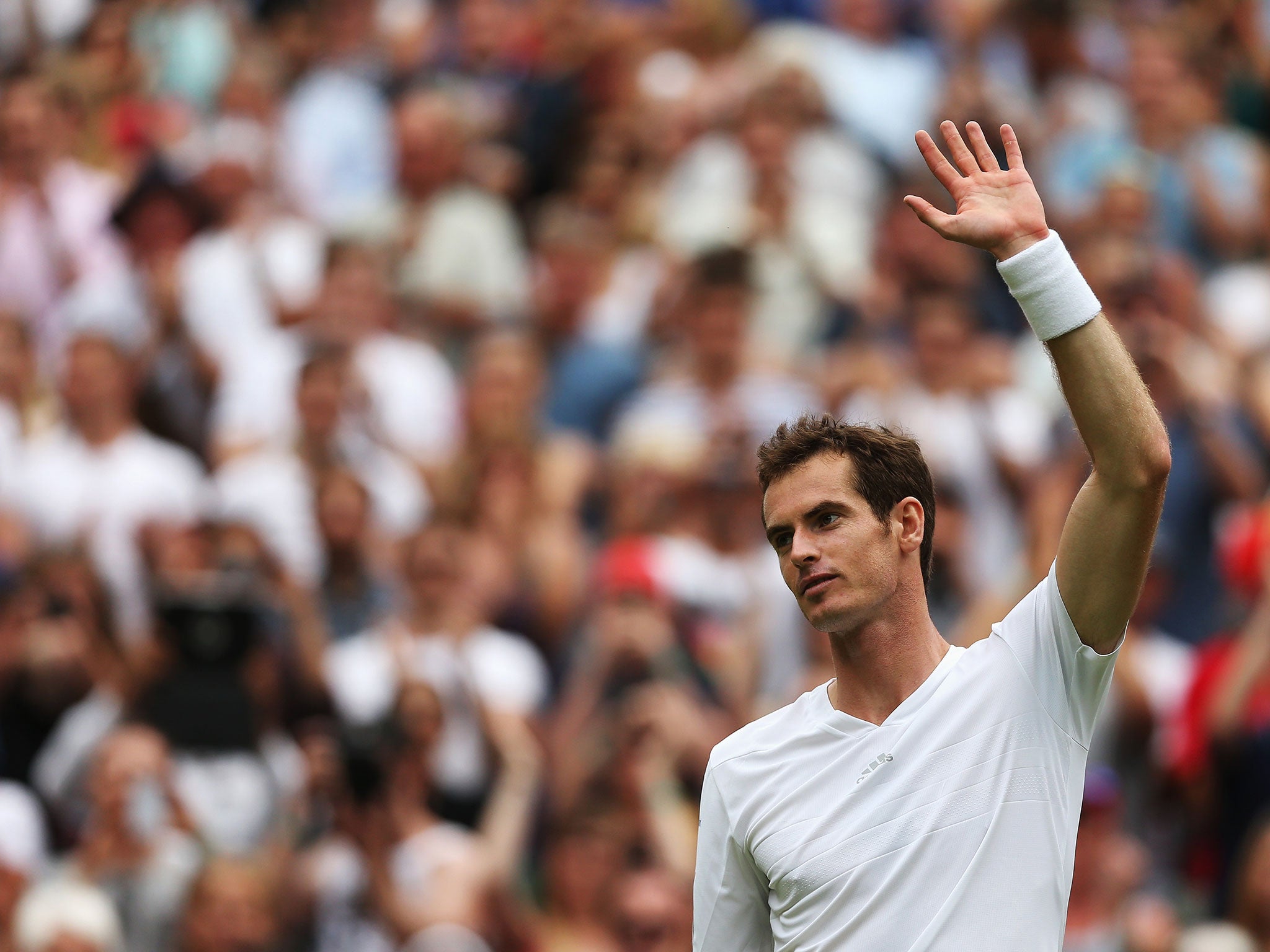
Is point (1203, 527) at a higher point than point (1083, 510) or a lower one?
lower

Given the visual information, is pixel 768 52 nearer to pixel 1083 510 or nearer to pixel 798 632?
pixel 798 632

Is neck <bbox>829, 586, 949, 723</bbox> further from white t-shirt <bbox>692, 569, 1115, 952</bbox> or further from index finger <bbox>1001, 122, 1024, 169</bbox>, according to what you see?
index finger <bbox>1001, 122, 1024, 169</bbox>

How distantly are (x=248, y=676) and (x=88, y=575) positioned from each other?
41.1 inches

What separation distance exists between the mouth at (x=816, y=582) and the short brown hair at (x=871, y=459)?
6.1 inches

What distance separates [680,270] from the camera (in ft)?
31.5

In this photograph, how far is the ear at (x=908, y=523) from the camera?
3547mm

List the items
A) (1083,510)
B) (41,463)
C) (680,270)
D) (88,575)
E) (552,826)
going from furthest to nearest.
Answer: (680,270) → (41,463) → (88,575) → (552,826) → (1083,510)

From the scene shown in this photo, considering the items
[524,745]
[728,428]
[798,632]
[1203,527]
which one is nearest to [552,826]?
[524,745]

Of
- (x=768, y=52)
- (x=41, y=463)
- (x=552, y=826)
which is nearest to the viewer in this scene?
(x=552, y=826)

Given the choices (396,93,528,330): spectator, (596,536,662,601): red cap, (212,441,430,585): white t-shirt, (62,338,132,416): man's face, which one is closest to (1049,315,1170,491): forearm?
(596,536,662,601): red cap

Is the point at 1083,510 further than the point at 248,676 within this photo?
No

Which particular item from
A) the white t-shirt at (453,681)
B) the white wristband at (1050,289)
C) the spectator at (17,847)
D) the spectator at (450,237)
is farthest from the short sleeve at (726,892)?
the spectator at (450,237)

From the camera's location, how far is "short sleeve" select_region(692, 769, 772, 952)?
11.6 feet

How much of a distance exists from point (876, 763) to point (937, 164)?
42.9 inches
